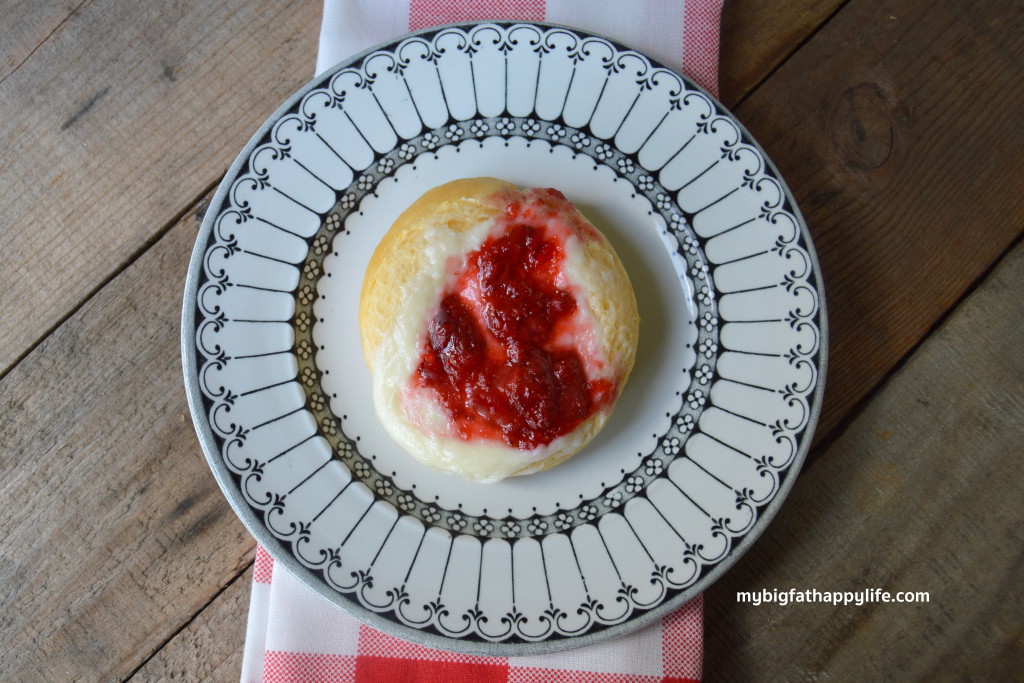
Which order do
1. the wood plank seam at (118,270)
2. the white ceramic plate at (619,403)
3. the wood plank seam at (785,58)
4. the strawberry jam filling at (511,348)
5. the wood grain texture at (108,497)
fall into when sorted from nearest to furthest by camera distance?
1. the strawberry jam filling at (511,348)
2. the white ceramic plate at (619,403)
3. the wood grain texture at (108,497)
4. the wood plank seam at (118,270)
5. the wood plank seam at (785,58)

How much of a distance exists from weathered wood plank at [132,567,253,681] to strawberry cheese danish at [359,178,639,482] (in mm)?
1011

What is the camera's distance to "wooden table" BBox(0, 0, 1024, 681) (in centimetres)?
256

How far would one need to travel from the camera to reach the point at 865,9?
2777 mm

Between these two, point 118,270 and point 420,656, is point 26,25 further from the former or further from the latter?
point 420,656

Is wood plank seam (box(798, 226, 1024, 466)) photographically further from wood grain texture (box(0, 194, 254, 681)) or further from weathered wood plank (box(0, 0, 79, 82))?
weathered wood plank (box(0, 0, 79, 82))

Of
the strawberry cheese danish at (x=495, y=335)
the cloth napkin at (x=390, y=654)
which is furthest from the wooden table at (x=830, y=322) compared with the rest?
the strawberry cheese danish at (x=495, y=335)

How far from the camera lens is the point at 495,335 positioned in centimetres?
220

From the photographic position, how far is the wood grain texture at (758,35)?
277 centimetres

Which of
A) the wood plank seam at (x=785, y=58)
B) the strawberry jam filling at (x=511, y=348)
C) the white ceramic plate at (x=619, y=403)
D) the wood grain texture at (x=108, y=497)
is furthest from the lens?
the wood plank seam at (x=785, y=58)

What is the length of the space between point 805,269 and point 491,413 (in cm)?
129

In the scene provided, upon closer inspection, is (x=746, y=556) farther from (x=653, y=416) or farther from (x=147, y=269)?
(x=147, y=269)

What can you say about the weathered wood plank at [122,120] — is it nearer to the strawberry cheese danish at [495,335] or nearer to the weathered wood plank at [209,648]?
the strawberry cheese danish at [495,335]

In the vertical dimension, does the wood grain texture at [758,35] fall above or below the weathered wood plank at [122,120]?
below

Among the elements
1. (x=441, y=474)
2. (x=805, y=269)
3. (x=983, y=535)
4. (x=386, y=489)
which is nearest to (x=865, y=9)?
(x=805, y=269)
